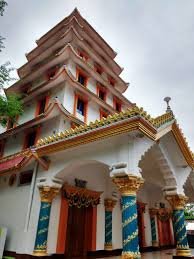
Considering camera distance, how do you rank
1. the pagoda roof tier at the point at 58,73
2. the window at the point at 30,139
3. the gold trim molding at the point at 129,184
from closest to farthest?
the gold trim molding at the point at 129,184
the window at the point at 30,139
the pagoda roof tier at the point at 58,73

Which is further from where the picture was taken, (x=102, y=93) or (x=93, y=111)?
(x=102, y=93)

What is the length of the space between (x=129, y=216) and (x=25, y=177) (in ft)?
17.5

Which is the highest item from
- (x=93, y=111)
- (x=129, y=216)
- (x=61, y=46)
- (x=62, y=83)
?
(x=61, y=46)

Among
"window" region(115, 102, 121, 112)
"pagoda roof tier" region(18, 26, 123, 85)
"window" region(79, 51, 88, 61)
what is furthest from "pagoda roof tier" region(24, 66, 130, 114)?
"window" region(79, 51, 88, 61)

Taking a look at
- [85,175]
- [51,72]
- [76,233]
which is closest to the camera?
[76,233]

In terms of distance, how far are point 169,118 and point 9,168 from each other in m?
6.47

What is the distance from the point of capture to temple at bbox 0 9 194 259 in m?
6.16

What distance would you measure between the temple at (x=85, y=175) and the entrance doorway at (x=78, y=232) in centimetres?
4

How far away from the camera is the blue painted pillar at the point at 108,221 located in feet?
31.2

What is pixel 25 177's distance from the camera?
9.24m

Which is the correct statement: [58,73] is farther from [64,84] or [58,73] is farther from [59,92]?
[59,92]

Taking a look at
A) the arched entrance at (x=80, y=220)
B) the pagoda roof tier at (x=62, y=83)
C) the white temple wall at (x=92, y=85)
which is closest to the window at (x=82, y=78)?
the white temple wall at (x=92, y=85)

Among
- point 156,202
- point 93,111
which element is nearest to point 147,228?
point 156,202

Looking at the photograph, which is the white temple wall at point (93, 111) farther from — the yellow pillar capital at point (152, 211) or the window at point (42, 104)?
the yellow pillar capital at point (152, 211)
